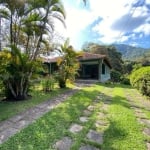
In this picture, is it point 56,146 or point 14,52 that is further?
point 14,52

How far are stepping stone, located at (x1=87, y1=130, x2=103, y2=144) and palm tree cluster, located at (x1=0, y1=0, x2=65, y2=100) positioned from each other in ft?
15.3

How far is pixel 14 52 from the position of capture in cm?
798

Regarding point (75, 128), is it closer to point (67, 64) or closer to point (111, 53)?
point (67, 64)

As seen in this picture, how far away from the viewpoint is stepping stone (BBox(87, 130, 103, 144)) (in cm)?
399

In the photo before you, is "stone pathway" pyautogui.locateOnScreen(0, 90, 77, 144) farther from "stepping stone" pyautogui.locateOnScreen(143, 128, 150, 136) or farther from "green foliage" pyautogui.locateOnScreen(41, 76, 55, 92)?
"green foliage" pyautogui.locateOnScreen(41, 76, 55, 92)

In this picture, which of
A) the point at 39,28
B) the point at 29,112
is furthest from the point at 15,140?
the point at 39,28

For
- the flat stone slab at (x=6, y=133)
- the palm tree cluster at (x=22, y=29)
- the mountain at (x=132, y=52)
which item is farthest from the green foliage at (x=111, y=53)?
the mountain at (x=132, y=52)

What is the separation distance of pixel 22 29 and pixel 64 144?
7590 millimetres

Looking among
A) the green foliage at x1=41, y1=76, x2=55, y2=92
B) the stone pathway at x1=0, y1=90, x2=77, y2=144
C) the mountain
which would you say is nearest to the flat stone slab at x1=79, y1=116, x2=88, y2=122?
the stone pathway at x1=0, y1=90, x2=77, y2=144

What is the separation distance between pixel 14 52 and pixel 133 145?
6.08 m

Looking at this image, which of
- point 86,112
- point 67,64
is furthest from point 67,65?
point 86,112

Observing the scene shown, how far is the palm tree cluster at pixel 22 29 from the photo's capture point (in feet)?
26.7

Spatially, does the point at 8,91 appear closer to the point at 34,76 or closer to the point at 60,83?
the point at 34,76

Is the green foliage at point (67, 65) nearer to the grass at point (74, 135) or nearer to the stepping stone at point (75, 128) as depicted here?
the grass at point (74, 135)
